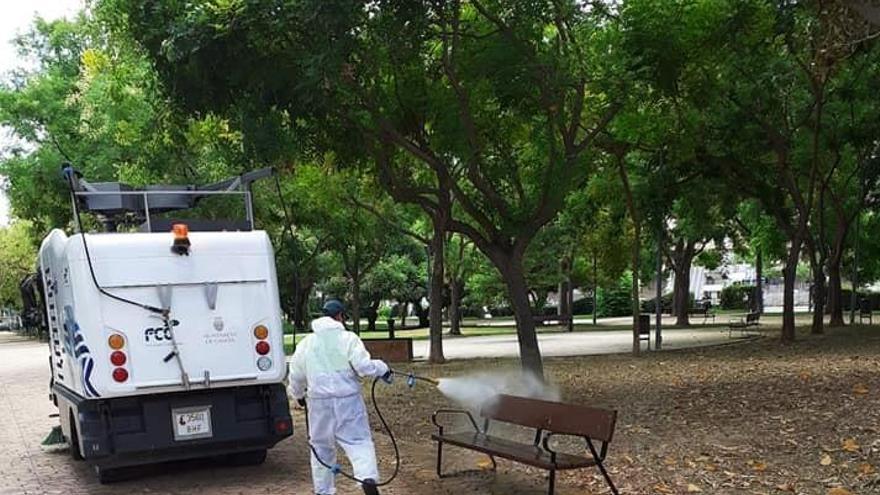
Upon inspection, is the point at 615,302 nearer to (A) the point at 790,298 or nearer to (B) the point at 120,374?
(A) the point at 790,298

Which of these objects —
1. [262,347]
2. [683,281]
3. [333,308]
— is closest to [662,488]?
[333,308]

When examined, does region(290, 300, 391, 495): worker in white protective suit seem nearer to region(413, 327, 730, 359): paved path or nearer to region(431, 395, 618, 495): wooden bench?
region(431, 395, 618, 495): wooden bench

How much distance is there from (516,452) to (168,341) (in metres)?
3.29

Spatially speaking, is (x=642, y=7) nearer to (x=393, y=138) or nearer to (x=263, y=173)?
(x=393, y=138)

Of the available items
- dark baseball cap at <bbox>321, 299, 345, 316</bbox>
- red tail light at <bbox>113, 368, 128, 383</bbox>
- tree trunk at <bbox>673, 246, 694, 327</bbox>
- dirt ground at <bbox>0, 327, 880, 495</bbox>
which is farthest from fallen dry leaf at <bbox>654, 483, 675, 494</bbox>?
tree trunk at <bbox>673, 246, 694, 327</bbox>

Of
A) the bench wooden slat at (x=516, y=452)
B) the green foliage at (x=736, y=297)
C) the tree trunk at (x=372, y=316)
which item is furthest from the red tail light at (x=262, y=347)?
the green foliage at (x=736, y=297)

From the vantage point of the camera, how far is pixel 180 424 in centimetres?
784

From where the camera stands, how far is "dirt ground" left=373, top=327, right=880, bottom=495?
23.7 feet

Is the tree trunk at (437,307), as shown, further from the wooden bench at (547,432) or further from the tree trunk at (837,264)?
the tree trunk at (837,264)

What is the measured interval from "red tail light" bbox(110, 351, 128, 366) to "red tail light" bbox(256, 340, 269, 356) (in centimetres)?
120

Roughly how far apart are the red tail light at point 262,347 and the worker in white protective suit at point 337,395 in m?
1.61

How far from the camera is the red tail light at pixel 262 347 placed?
8.24 metres

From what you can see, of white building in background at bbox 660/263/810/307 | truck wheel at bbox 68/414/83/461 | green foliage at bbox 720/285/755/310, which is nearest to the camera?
truck wheel at bbox 68/414/83/461

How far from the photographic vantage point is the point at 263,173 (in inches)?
356
